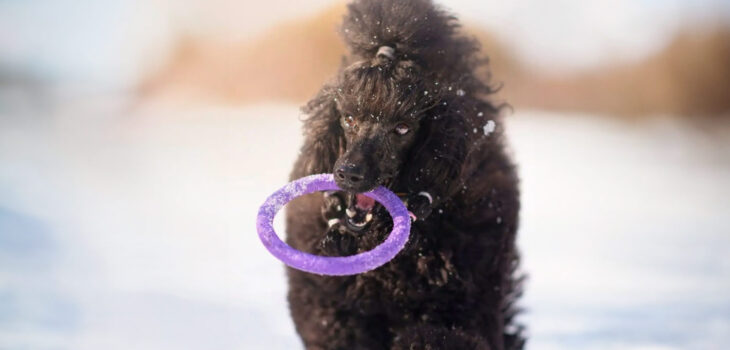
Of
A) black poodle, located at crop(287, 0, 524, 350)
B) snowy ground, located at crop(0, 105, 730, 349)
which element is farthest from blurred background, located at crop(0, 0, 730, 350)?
black poodle, located at crop(287, 0, 524, 350)

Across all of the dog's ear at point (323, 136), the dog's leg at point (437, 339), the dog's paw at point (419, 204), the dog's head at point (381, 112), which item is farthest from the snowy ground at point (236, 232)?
the dog's head at point (381, 112)

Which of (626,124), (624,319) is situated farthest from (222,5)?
(624,319)

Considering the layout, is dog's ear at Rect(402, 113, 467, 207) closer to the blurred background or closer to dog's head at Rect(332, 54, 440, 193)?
dog's head at Rect(332, 54, 440, 193)

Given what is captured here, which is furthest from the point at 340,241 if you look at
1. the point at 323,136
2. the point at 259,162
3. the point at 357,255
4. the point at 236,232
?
the point at 259,162

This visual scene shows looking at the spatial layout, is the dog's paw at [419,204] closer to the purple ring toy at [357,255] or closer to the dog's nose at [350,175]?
the purple ring toy at [357,255]

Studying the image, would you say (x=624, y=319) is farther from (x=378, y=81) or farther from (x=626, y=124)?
(x=626, y=124)

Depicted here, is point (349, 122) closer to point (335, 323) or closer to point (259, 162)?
point (335, 323)
